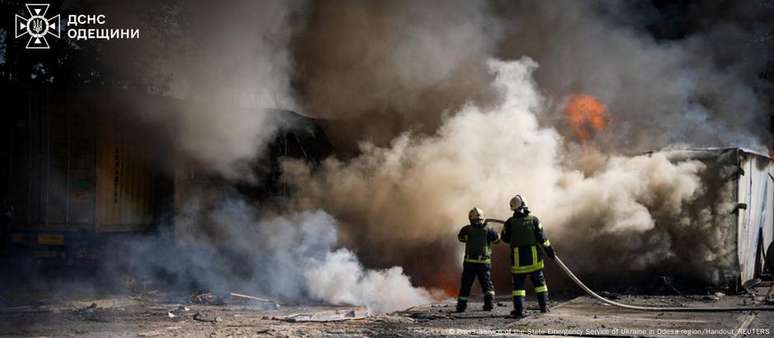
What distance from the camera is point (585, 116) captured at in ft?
47.5

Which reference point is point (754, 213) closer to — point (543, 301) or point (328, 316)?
point (543, 301)

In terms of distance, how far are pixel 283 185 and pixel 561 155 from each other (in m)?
5.60

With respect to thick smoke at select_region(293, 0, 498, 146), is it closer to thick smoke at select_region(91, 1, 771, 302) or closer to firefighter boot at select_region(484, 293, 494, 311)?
thick smoke at select_region(91, 1, 771, 302)

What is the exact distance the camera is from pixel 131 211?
1269 cm

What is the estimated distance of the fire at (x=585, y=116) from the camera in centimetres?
1412

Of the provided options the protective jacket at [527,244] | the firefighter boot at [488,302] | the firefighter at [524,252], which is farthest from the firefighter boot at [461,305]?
the protective jacket at [527,244]

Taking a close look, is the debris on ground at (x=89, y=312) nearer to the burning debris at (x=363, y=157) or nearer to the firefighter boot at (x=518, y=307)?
the burning debris at (x=363, y=157)

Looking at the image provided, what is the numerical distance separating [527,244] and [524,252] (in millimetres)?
107

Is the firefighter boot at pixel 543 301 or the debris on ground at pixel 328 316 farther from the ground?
the firefighter boot at pixel 543 301

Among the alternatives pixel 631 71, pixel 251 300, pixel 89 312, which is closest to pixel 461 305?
pixel 251 300

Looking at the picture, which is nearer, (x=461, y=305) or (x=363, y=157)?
(x=461, y=305)

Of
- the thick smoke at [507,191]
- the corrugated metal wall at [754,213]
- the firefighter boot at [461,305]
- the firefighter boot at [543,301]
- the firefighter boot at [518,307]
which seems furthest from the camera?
the thick smoke at [507,191]

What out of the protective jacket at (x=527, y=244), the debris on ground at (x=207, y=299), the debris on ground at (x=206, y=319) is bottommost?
the debris on ground at (x=206, y=319)

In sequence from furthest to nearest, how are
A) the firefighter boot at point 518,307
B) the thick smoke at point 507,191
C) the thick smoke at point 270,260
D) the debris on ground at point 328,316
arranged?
the thick smoke at point 270,260 → the thick smoke at point 507,191 → the firefighter boot at point 518,307 → the debris on ground at point 328,316
